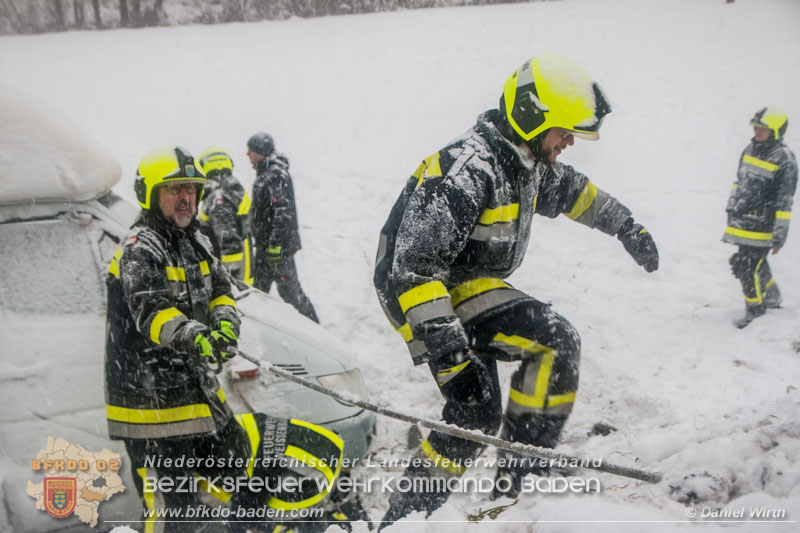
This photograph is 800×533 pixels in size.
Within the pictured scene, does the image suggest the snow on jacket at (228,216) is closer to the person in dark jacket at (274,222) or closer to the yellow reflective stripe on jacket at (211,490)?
the person in dark jacket at (274,222)

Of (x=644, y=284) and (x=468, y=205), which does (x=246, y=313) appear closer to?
(x=468, y=205)

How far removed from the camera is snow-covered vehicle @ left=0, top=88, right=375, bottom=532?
2.95 m

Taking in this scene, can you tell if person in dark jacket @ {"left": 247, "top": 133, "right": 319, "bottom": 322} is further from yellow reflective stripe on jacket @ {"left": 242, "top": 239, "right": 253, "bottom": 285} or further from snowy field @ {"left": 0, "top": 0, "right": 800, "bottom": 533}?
snowy field @ {"left": 0, "top": 0, "right": 800, "bottom": 533}

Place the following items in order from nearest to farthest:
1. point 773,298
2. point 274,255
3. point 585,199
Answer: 1. point 585,199
2. point 274,255
3. point 773,298

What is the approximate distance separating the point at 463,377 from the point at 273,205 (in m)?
3.92

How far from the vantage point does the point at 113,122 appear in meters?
13.2

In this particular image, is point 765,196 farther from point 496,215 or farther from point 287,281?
point 287,281

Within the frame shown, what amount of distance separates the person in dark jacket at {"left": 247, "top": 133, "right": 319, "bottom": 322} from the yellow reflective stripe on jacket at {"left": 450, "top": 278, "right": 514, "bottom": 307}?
3.58m

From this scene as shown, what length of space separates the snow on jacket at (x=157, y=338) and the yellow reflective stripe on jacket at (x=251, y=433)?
0.16 metres

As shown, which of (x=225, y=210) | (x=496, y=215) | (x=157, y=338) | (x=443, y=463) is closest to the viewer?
(x=157, y=338)

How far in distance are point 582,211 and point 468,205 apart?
1015 mm

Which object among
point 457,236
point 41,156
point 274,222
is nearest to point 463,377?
point 457,236

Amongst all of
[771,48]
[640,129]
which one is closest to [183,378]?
[640,129]

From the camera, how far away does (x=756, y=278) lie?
6043 millimetres
